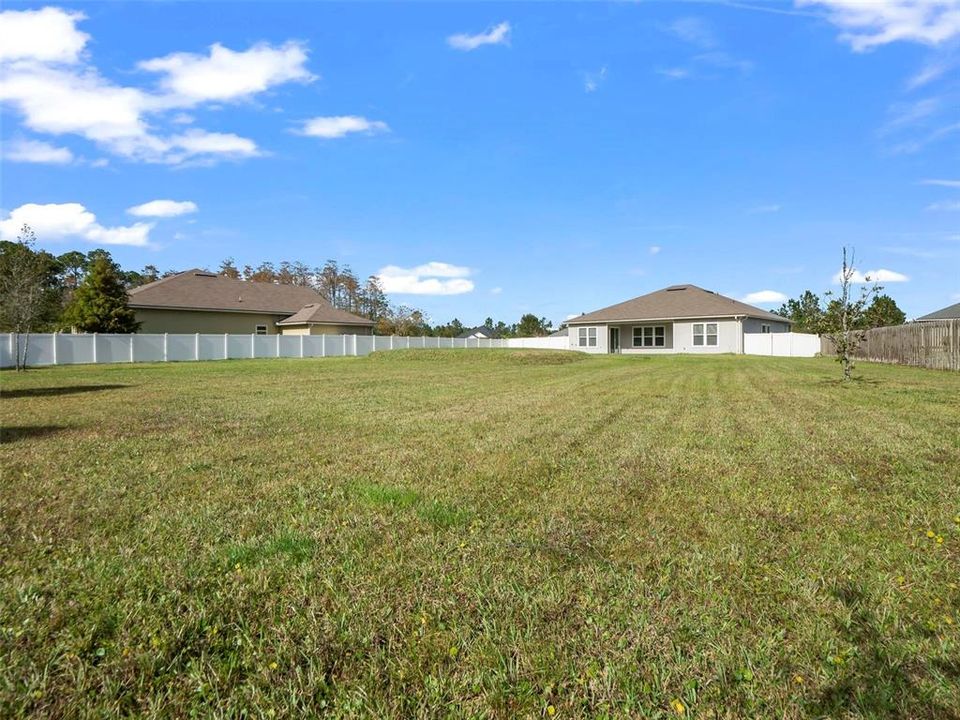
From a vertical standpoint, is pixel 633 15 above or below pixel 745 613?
above

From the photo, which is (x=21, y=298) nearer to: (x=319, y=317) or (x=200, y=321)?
(x=200, y=321)

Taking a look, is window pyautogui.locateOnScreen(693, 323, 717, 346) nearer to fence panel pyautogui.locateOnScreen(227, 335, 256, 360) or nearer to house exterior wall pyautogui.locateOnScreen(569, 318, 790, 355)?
house exterior wall pyautogui.locateOnScreen(569, 318, 790, 355)

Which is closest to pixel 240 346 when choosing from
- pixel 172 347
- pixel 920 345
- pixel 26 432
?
pixel 172 347

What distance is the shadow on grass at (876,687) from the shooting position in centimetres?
164

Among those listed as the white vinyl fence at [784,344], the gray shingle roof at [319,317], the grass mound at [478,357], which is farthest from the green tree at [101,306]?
the white vinyl fence at [784,344]

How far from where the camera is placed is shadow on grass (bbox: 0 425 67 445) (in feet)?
19.7

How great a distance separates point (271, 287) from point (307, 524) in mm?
41790

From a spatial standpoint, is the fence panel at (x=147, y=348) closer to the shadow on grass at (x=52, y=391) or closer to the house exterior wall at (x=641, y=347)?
the shadow on grass at (x=52, y=391)

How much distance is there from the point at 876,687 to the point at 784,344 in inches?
1418

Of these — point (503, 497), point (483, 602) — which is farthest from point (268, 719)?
point (503, 497)

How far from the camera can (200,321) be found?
35062 millimetres

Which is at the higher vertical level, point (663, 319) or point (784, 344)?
point (663, 319)

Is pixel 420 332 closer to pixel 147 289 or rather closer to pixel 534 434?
pixel 147 289

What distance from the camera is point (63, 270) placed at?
49.4m
